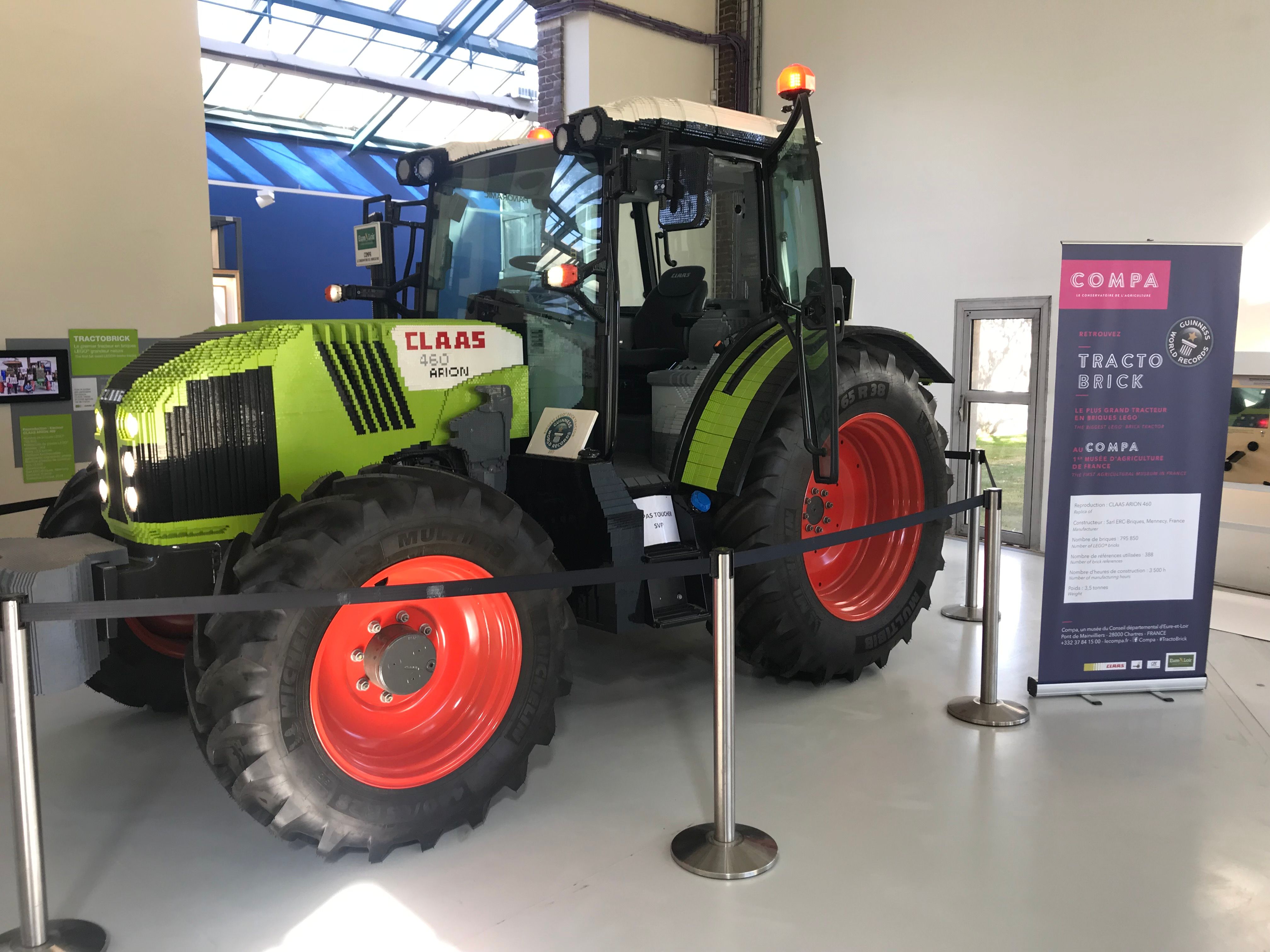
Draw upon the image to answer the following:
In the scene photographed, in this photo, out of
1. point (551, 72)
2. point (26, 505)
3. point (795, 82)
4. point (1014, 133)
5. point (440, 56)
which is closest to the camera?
point (795, 82)

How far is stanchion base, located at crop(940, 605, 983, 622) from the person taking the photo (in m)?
4.95

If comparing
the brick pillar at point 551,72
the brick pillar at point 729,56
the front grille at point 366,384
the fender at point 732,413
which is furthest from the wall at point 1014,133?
the front grille at point 366,384

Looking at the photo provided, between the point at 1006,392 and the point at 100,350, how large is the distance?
17.3 feet

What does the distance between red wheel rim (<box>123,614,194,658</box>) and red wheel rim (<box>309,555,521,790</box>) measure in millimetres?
1117

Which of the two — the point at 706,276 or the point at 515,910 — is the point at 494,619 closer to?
the point at 515,910

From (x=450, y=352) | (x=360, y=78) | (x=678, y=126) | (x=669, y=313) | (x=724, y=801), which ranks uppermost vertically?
(x=360, y=78)

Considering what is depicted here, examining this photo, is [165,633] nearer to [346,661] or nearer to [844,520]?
[346,661]

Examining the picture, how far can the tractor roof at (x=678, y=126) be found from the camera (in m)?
3.31

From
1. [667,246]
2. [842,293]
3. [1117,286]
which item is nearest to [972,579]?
[1117,286]

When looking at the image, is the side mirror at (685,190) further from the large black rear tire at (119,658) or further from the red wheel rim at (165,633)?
the red wheel rim at (165,633)

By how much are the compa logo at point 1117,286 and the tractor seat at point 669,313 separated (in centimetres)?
135

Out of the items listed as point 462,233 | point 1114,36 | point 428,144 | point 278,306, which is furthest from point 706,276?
point 428,144

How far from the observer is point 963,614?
5.00 m

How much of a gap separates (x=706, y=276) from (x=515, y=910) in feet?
7.99
